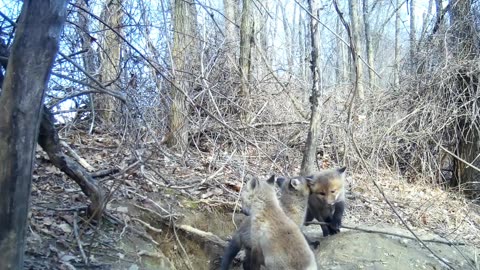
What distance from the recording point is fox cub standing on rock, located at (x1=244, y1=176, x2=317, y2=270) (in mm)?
4910

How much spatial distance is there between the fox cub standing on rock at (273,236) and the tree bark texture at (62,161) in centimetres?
160

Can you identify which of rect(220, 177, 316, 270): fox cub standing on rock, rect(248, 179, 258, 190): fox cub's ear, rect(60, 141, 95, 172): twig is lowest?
rect(220, 177, 316, 270): fox cub standing on rock

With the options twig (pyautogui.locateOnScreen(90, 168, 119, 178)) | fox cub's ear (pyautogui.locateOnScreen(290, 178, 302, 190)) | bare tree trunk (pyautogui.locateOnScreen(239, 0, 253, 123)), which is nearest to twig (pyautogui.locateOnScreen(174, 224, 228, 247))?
twig (pyautogui.locateOnScreen(90, 168, 119, 178))

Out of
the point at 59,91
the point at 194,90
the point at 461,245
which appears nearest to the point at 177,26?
the point at 194,90

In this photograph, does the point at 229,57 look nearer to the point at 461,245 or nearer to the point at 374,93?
the point at 374,93

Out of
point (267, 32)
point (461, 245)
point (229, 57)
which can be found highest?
point (267, 32)

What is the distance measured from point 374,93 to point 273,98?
2529 mm

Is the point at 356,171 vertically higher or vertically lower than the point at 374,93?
lower

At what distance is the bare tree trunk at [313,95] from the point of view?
6.88 metres

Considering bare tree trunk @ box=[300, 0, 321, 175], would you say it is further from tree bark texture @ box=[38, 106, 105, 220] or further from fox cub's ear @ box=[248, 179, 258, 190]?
tree bark texture @ box=[38, 106, 105, 220]

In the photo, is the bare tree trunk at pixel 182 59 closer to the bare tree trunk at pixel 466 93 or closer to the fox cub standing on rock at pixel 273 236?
→ the fox cub standing on rock at pixel 273 236

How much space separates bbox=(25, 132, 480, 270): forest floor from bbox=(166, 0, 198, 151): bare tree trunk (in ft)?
1.40

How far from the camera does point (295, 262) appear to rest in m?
4.88

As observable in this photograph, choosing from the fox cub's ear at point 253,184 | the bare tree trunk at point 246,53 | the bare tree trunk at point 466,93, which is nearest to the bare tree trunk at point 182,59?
the bare tree trunk at point 246,53
